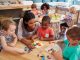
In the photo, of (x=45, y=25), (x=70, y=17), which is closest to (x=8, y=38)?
(x=45, y=25)

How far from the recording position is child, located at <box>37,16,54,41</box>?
2.26 m

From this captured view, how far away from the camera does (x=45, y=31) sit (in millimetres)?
2391

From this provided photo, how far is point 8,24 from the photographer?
1987mm

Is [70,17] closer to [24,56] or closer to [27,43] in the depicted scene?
[27,43]

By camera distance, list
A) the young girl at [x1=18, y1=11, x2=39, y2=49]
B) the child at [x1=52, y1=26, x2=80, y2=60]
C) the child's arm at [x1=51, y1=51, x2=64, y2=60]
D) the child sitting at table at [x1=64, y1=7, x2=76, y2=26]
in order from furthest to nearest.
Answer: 1. the child sitting at table at [x1=64, y1=7, x2=76, y2=26]
2. the young girl at [x1=18, y1=11, x2=39, y2=49]
3. the child's arm at [x1=51, y1=51, x2=64, y2=60]
4. the child at [x1=52, y1=26, x2=80, y2=60]

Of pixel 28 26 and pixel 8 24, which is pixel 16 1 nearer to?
pixel 28 26

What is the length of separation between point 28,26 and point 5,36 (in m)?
0.42

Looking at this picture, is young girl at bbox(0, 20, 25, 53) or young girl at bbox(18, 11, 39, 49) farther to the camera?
young girl at bbox(18, 11, 39, 49)

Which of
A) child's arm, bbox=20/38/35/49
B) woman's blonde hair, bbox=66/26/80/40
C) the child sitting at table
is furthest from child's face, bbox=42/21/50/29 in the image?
the child sitting at table

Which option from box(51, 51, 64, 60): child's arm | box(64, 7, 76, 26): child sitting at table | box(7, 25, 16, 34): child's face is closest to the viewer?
box(51, 51, 64, 60): child's arm

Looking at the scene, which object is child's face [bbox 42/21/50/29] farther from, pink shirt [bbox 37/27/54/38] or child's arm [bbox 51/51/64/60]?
child's arm [bbox 51/51/64/60]

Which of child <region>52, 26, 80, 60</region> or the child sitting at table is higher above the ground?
child <region>52, 26, 80, 60</region>

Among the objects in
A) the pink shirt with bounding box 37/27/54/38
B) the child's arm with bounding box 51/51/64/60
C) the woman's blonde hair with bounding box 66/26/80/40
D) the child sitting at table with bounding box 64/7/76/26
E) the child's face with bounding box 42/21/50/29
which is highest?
the woman's blonde hair with bounding box 66/26/80/40

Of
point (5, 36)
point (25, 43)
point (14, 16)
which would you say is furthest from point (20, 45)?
point (14, 16)
